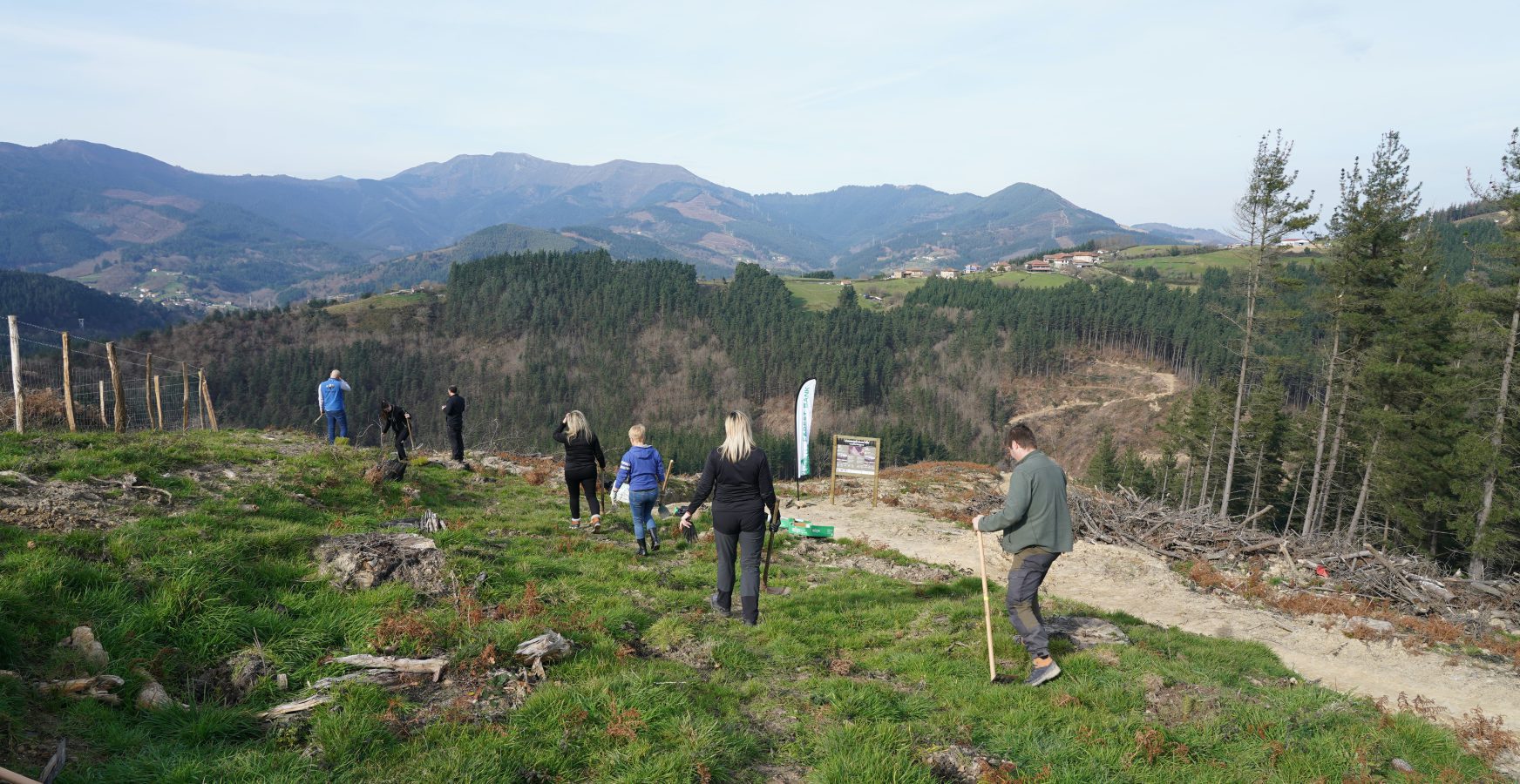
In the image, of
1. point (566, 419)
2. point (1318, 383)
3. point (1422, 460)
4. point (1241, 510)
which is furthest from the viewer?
point (1241, 510)

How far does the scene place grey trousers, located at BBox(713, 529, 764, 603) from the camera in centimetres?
844

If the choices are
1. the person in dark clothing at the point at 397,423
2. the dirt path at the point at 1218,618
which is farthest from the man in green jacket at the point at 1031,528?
the person in dark clothing at the point at 397,423

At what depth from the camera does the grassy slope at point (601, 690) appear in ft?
16.2

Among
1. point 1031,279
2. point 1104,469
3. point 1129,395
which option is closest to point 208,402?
point 1104,469

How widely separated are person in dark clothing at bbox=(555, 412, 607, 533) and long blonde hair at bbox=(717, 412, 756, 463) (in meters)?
4.36

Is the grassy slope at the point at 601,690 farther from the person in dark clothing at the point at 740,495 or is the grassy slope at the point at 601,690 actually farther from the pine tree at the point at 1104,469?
the pine tree at the point at 1104,469

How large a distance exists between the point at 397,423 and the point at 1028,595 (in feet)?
55.0

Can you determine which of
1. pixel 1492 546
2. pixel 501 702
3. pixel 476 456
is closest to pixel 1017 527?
pixel 501 702

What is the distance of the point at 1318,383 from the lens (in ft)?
102

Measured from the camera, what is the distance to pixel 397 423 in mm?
18031

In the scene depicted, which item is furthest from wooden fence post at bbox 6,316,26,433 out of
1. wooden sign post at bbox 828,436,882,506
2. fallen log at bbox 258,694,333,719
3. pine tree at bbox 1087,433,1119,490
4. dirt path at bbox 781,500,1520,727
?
pine tree at bbox 1087,433,1119,490

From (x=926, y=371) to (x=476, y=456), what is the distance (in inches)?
4786

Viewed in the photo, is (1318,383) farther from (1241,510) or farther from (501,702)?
(501,702)

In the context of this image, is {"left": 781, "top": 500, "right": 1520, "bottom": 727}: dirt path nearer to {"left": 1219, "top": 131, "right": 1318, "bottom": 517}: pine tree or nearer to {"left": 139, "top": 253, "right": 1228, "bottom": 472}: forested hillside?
{"left": 1219, "top": 131, "right": 1318, "bottom": 517}: pine tree
